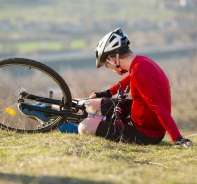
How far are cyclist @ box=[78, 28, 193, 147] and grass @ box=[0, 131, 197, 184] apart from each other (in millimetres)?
146

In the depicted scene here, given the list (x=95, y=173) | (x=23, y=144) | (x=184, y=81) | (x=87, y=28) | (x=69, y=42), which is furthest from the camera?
(x=87, y=28)

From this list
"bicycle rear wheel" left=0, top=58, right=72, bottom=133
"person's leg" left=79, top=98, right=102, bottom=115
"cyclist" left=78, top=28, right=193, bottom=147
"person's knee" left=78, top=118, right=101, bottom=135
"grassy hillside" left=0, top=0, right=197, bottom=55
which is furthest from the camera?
"grassy hillside" left=0, top=0, right=197, bottom=55

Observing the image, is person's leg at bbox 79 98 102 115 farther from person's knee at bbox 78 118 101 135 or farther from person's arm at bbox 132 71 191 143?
person's arm at bbox 132 71 191 143

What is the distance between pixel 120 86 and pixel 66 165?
2345 millimetres

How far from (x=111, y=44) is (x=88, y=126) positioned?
98cm

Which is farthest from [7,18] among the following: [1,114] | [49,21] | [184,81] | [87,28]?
[1,114]

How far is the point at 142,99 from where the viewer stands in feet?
19.7

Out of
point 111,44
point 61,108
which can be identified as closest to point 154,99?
point 111,44

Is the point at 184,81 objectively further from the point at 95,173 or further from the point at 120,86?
the point at 95,173

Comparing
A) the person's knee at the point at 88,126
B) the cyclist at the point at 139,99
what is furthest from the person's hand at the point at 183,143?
the person's knee at the point at 88,126

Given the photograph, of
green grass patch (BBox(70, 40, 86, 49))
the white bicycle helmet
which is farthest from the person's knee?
green grass patch (BBox(70, 40, 86, 49))

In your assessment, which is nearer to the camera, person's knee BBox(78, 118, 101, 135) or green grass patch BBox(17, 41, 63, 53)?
person's knee BBox(78, 118, 101, 135)

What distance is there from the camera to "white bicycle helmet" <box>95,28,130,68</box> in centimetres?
607

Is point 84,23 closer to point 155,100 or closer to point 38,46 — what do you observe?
point 38,46
